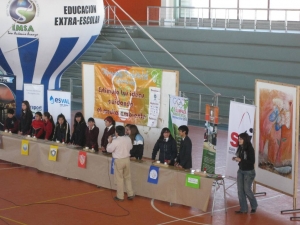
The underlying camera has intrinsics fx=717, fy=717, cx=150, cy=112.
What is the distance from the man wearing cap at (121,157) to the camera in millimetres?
13688

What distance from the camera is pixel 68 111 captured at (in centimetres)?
1766

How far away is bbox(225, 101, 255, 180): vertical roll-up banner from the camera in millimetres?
13594

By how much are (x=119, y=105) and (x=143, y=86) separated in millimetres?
925

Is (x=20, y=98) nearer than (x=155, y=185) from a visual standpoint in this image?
No

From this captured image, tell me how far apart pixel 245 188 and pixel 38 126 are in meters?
6.46

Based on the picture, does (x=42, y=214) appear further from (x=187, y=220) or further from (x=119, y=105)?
(x=119, y=105)

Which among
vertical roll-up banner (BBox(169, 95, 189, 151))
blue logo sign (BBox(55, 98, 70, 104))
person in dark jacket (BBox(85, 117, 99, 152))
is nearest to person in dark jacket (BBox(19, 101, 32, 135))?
blue logo sign (BBox(55, 98, 70, 104))

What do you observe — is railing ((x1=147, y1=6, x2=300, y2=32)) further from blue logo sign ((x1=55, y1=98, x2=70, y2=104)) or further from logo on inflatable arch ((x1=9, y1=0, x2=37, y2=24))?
blue logo sign ((x1=55, y1=98, x2=70, y2=104))

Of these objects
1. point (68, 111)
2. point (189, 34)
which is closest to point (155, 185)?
point (68, 111)

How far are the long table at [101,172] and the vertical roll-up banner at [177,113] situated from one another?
132cm

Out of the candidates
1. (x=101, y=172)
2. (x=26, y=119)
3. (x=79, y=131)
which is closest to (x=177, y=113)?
(x=101, y=172)

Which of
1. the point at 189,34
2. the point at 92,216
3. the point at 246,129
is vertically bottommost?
the point at 92,216

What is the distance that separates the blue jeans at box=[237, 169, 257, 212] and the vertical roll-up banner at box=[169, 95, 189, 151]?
7.61 ft

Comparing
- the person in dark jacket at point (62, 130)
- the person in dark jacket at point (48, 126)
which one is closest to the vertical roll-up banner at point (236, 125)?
the person in dark jacket at point (62, 130)
